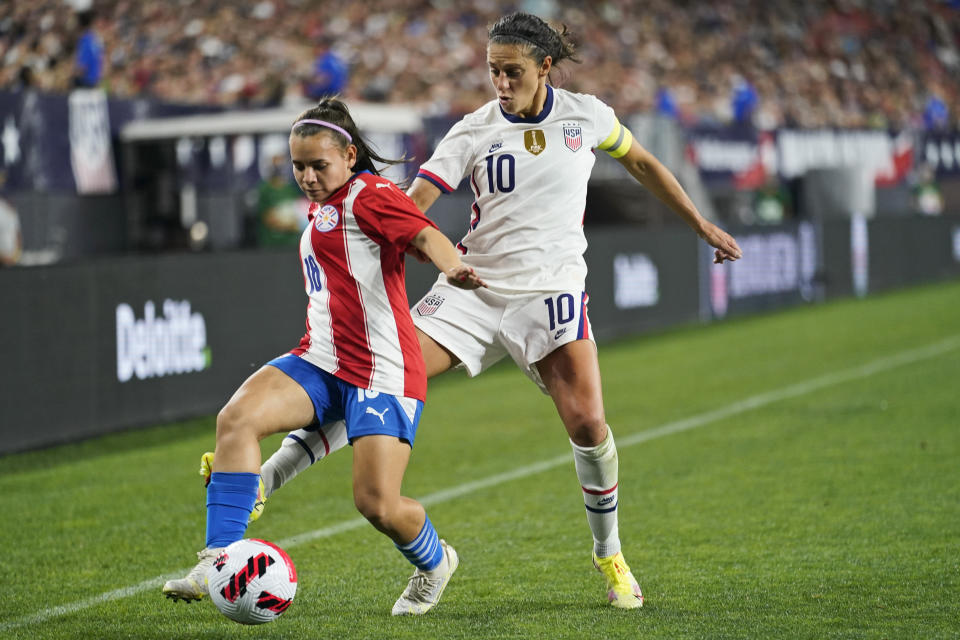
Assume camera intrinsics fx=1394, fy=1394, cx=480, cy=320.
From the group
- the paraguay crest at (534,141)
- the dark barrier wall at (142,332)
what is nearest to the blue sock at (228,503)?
the paraguay crest at (534,141)

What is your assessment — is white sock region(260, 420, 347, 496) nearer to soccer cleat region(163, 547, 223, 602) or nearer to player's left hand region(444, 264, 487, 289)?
soccer cleat region(163, 547, 223, 602)

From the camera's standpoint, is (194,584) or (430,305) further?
(430,305)

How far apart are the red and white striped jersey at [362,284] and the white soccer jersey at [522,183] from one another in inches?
23.3

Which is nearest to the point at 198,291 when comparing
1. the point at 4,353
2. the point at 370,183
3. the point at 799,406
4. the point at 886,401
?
the point at 4,353

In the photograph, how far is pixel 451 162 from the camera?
491 centimetres

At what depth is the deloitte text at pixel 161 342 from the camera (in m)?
9.18

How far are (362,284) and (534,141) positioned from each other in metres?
0.95

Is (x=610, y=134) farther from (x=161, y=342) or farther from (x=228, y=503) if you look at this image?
(x=161, y=342)

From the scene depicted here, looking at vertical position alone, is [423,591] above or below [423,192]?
below

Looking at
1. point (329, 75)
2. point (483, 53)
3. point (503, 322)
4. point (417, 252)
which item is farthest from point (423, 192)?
point (483, 53)

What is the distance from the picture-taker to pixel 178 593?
4156mm

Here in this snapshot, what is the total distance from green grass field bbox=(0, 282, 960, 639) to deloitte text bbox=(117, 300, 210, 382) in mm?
427

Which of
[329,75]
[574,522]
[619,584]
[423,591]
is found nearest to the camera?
[423,591]

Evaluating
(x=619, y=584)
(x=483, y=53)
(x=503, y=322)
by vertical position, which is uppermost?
(x=483, y=53)
